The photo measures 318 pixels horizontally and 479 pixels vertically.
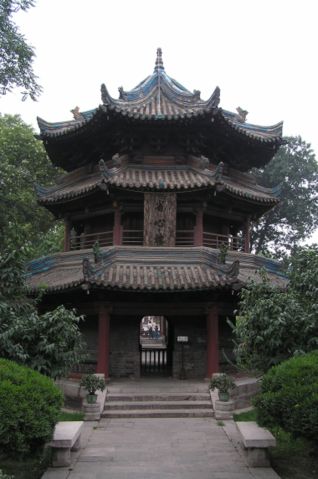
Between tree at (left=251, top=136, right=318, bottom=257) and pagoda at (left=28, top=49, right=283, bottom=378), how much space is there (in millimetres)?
16209

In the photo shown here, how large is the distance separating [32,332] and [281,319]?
13.2 feet

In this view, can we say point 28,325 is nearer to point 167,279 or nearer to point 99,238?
point 167,279

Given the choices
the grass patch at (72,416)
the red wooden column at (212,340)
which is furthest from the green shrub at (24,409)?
the red wooden column at (212,340)

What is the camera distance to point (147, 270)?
13172 millimetres

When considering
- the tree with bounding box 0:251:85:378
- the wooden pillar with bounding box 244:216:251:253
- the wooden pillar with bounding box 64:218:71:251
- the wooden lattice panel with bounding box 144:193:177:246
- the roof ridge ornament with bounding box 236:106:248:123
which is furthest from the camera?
the roof ridge ornament with bounding box 236:106:248:123

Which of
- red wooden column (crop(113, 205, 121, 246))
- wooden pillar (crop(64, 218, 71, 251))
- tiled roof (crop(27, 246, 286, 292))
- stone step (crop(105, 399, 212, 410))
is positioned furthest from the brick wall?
wooden pillar (crop(64, 218, 71, 251))

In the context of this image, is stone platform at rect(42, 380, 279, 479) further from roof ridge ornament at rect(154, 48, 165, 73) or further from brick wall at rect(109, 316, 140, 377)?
roof ridge ornament at rect(154, 48, 165, 73)

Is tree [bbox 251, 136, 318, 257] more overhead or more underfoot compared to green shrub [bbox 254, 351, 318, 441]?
more overhead

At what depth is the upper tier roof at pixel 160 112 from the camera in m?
13.5

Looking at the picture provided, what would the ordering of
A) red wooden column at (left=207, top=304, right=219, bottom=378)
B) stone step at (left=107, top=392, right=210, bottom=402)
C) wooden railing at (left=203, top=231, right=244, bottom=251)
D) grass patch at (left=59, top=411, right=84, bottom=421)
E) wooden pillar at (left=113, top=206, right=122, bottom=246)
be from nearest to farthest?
grass patch at (left=59, top=411, right=84, bottom=421)
stone step at (left=107, top=392, right=210, bottom=402)
red wooden column at (left=207, top=304, right=219, bottom=378)
wooden pillar at (left=113, top=206, right=122, bottom=246)
wooden railing at (left=203, top=231, right=244, bottom=251)

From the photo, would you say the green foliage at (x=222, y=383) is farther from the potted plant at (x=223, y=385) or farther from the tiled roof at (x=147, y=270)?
the tiled roof at (x=147, y=270)

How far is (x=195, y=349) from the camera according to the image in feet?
44.7

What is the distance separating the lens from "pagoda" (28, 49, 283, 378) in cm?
1288

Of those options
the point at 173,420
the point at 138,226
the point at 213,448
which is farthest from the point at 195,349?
the point at 213,448
